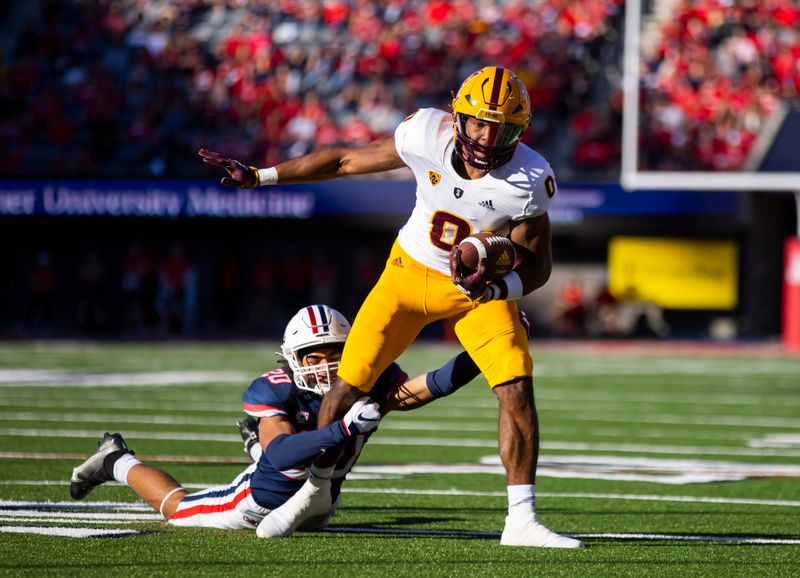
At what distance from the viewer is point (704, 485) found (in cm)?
724

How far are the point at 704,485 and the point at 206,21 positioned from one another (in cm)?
1898

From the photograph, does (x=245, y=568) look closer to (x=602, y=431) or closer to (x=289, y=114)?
(x=602, y=431)

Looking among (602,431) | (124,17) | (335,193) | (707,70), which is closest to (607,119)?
(707,70)

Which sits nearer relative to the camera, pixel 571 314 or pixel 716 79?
pixel 716 79

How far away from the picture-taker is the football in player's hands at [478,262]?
5.10 m

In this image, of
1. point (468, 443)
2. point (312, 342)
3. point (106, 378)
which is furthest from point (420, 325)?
point (106, 378)

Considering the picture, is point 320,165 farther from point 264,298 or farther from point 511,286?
point 264,298

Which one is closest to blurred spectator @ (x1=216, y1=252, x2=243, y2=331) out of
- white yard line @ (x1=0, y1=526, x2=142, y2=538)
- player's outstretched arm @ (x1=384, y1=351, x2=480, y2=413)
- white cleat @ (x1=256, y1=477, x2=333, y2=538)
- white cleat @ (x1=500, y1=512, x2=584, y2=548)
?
player's outstretched arm @ (x1=384, y1=351, x2=480, y2=413)

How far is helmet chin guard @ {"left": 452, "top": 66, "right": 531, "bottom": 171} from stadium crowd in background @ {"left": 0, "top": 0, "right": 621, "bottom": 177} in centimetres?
1623

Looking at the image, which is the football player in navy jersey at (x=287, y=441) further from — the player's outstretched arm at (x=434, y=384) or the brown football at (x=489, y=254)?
the brown football at (x=489, y=254)

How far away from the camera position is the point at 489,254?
5125mm

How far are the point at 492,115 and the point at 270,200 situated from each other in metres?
16.5

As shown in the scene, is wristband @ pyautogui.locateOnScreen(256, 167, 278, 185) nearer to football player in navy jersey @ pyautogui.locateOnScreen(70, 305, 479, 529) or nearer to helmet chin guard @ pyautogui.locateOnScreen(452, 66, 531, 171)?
football player in navy jersey @ pyautogui.locateOnScreen(70, 305, 479, 529)

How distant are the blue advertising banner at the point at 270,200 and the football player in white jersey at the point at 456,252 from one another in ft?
51.5
